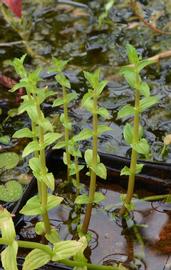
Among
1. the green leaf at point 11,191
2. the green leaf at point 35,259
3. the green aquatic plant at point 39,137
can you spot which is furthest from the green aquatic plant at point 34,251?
the green leaf at point 11,191

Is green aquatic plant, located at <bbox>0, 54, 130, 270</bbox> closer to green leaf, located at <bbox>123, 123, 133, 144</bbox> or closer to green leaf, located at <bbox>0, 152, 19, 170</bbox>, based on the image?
green leaf, located at <bbox>123, 123, 133, 144</bbox>

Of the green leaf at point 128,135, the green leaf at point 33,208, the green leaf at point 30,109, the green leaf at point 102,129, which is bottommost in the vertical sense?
the green leaf at point 33,208

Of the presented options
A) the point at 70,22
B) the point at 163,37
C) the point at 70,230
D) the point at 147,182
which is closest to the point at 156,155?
the point at 147,182

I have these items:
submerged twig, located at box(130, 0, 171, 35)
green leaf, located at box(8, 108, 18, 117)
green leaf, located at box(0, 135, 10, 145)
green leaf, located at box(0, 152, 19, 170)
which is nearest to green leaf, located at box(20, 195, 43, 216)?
green leaf, located at box(0, 152, 19, 170)

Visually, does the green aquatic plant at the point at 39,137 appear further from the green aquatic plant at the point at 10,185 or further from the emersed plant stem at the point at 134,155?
the green aquatic plant at the point at 10,185

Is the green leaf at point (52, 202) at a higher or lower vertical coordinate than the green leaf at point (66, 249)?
lower

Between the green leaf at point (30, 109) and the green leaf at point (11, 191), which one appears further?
the green leaf at point (11, 191)

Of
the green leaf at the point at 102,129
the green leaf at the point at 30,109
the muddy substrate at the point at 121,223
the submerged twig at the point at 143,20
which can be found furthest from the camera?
the submerged twig at the point at 143,20

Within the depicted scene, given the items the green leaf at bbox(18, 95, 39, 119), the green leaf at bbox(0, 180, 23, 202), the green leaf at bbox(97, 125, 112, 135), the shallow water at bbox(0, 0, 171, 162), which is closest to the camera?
the green leaf at bbox(18, 95, 39, 119)
